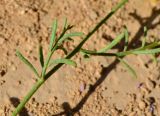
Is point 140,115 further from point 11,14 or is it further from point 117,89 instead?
point 11,14

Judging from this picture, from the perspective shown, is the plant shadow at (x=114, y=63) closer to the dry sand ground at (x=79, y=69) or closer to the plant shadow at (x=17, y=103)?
the dry sand ground at (x=79, y=69)

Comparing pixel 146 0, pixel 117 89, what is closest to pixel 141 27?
pixel 146 0

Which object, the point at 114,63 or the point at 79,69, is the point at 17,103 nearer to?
the point at 79,69

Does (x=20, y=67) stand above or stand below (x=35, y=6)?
below

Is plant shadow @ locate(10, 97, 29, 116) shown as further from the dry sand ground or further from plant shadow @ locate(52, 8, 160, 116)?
plant shadow @ locate(52, 8, 160, 116)

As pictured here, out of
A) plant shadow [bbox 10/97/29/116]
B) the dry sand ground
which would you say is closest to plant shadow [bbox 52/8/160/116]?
the dry sand ground

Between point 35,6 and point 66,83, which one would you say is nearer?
point 66,83

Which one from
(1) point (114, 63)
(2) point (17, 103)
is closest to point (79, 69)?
(1) point (114, 63)

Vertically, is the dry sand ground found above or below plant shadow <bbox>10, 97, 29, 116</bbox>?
above
